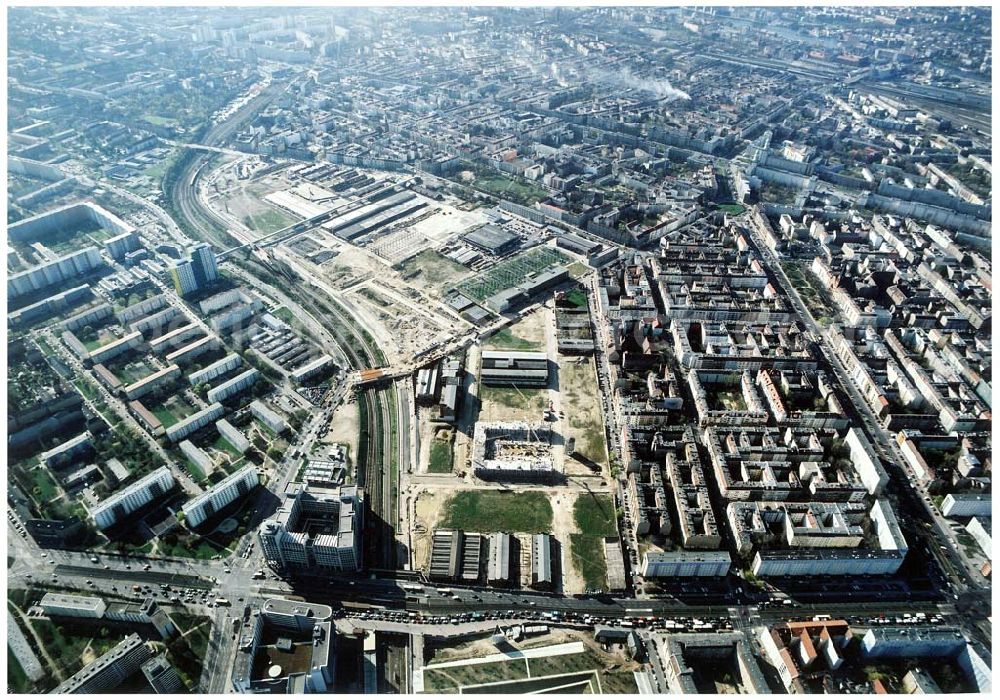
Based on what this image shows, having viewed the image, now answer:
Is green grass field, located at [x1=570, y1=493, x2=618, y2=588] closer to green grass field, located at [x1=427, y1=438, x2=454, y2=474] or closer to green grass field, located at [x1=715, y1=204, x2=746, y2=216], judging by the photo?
green grass field, located at [x1=427, y1=438, x2=454, y2=474]

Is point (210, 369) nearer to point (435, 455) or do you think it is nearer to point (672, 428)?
point (435, 455)

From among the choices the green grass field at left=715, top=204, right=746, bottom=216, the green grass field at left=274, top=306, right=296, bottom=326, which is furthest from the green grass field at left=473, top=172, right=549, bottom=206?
the green grass field at left=274, top=306, right=296, bottom=326

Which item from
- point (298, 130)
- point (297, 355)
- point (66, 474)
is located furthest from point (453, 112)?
point (66, 474)

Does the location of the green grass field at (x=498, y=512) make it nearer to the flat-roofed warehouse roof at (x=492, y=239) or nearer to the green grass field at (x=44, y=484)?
the green grass field at (x=44, y=484)

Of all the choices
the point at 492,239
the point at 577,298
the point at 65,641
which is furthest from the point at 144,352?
the point at 577,298

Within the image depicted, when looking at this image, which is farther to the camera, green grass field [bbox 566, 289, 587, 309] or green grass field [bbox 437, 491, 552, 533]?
green grass field [bbox 566, 289, 587, 309]
